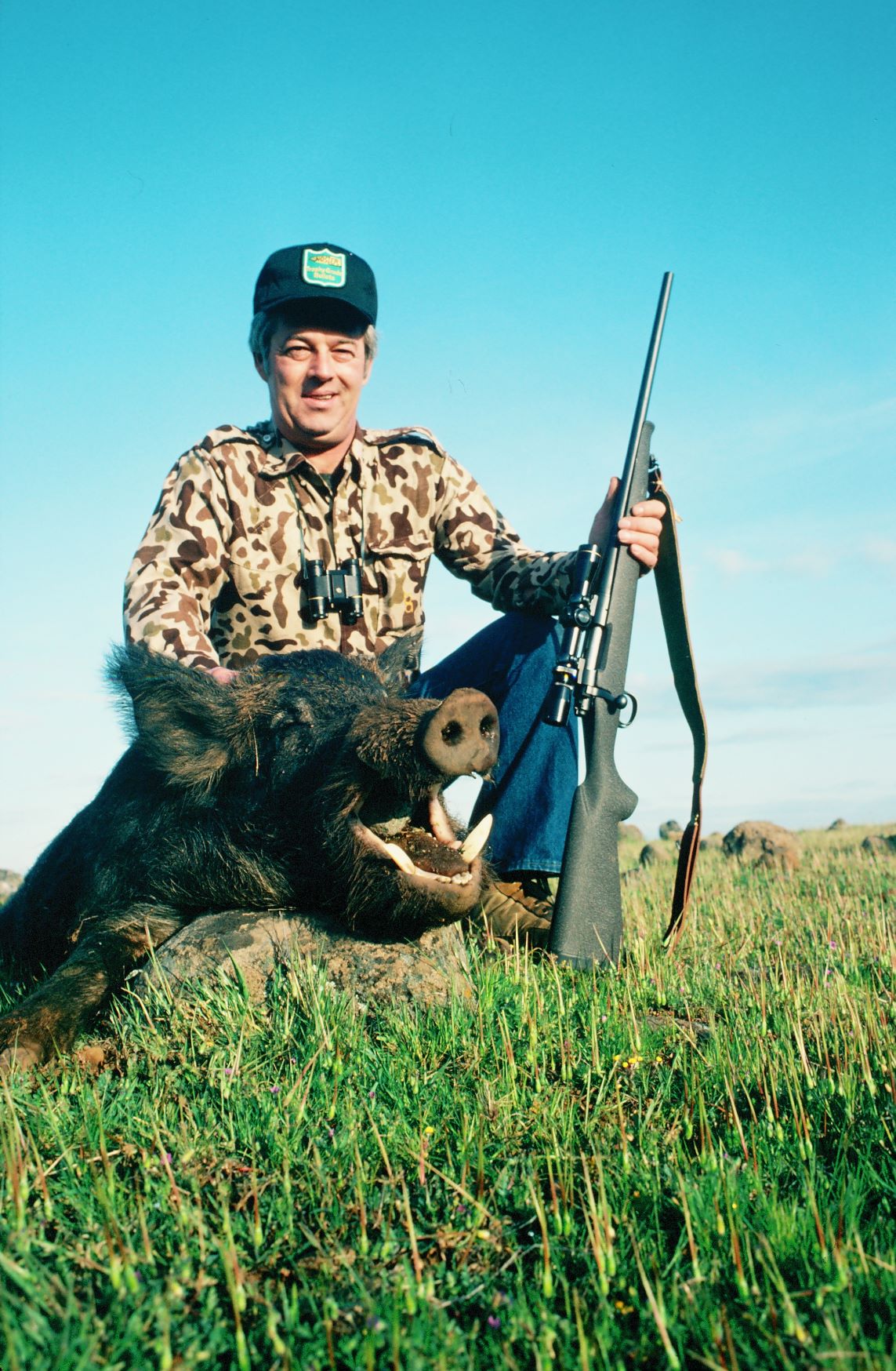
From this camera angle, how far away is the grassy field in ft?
5.20

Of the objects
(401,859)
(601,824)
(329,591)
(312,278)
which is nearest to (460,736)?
(401,859)

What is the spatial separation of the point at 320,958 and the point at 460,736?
84 centimetres

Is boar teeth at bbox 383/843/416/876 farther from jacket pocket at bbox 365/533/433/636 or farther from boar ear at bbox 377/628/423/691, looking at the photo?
jacket pocket at bbox 365/533/433/636

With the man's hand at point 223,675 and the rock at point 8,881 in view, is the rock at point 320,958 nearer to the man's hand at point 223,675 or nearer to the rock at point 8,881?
the man's hand at point 223,675

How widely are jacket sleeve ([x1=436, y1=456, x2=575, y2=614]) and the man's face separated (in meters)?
0.63

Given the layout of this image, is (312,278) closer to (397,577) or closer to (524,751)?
(397,577)

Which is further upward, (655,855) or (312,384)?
(312,384)

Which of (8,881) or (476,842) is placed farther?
(8,881)

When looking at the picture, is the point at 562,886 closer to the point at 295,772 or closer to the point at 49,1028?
the point at 295,772

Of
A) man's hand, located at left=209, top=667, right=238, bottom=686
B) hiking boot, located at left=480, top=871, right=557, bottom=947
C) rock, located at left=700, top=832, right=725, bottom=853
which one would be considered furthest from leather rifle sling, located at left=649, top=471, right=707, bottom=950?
rock, located at left=700, top=832, right=725, bottom=853

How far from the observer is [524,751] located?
15.7 ft

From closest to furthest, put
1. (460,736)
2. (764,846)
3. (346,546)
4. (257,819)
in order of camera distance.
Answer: (460,736)
(257,819)
(346,546)
(764,846)

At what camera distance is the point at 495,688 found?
496cm

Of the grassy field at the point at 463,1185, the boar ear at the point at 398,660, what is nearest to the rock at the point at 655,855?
the boar ear at the point at 398,660
